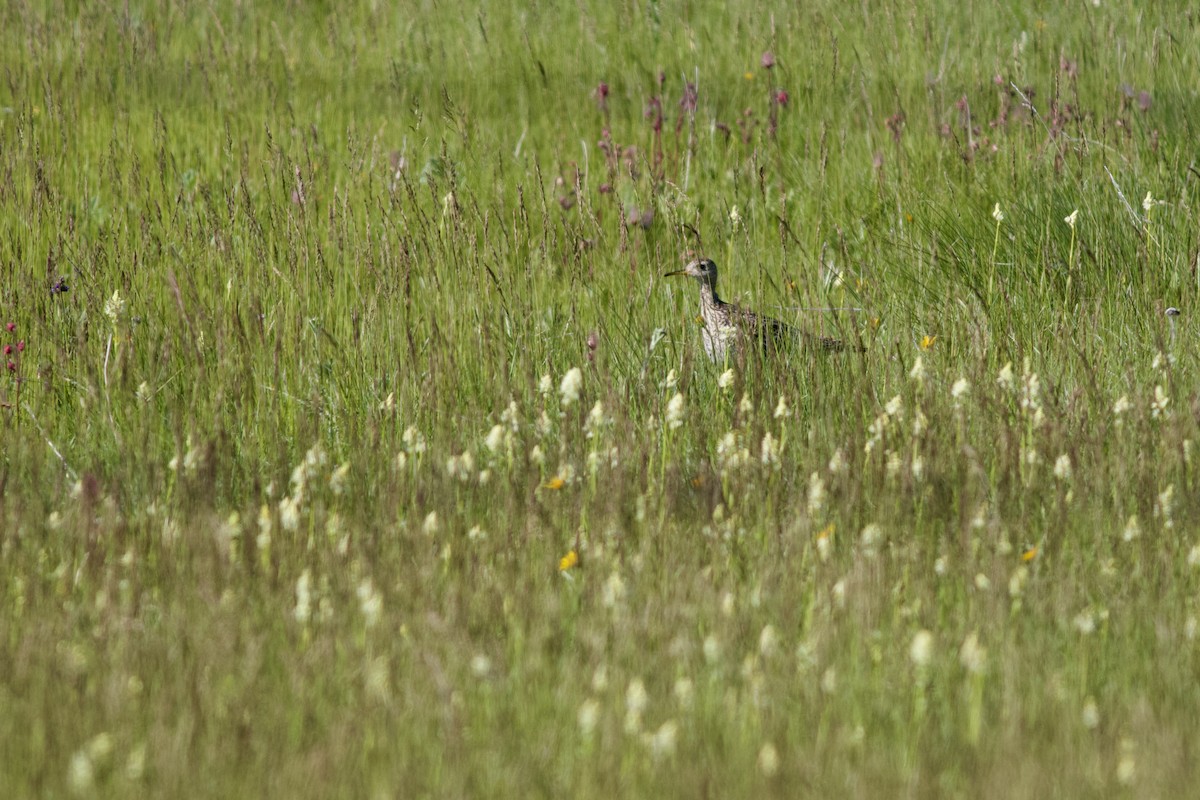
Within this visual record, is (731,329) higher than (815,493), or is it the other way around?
(731,329)

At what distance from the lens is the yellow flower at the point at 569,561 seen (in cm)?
308

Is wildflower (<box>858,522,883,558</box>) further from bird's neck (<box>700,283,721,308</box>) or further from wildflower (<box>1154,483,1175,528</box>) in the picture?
bird's neck (<box>700,283,721,308</box>)

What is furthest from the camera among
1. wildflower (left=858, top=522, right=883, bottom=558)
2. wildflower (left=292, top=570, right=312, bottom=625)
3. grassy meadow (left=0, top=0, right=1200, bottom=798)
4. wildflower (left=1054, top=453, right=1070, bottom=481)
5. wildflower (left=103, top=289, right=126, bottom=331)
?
wildflower (left=103, top=289, right=126, bottom=331)

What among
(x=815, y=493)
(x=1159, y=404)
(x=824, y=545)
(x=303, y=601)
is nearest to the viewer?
(x=303, y=601)

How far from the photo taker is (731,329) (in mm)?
4062

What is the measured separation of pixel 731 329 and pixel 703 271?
1.00 meters

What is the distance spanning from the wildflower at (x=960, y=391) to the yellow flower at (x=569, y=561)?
99cm

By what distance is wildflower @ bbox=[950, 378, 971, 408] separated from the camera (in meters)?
3.37

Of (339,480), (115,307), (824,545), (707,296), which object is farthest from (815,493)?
(115,307)

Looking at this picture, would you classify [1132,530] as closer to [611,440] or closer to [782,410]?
[782,410]

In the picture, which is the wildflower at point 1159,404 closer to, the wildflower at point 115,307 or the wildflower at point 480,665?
the wildflower at point 480,665

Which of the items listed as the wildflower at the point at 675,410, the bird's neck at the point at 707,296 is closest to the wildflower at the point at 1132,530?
the wildflower at the point at 675,410

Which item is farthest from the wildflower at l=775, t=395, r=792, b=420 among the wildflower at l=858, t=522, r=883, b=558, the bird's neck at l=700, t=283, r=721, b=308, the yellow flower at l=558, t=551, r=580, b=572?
the bird's neck at l=700, t=283, r=721, b=308

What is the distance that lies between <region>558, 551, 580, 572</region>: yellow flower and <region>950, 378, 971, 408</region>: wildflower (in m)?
0.99
